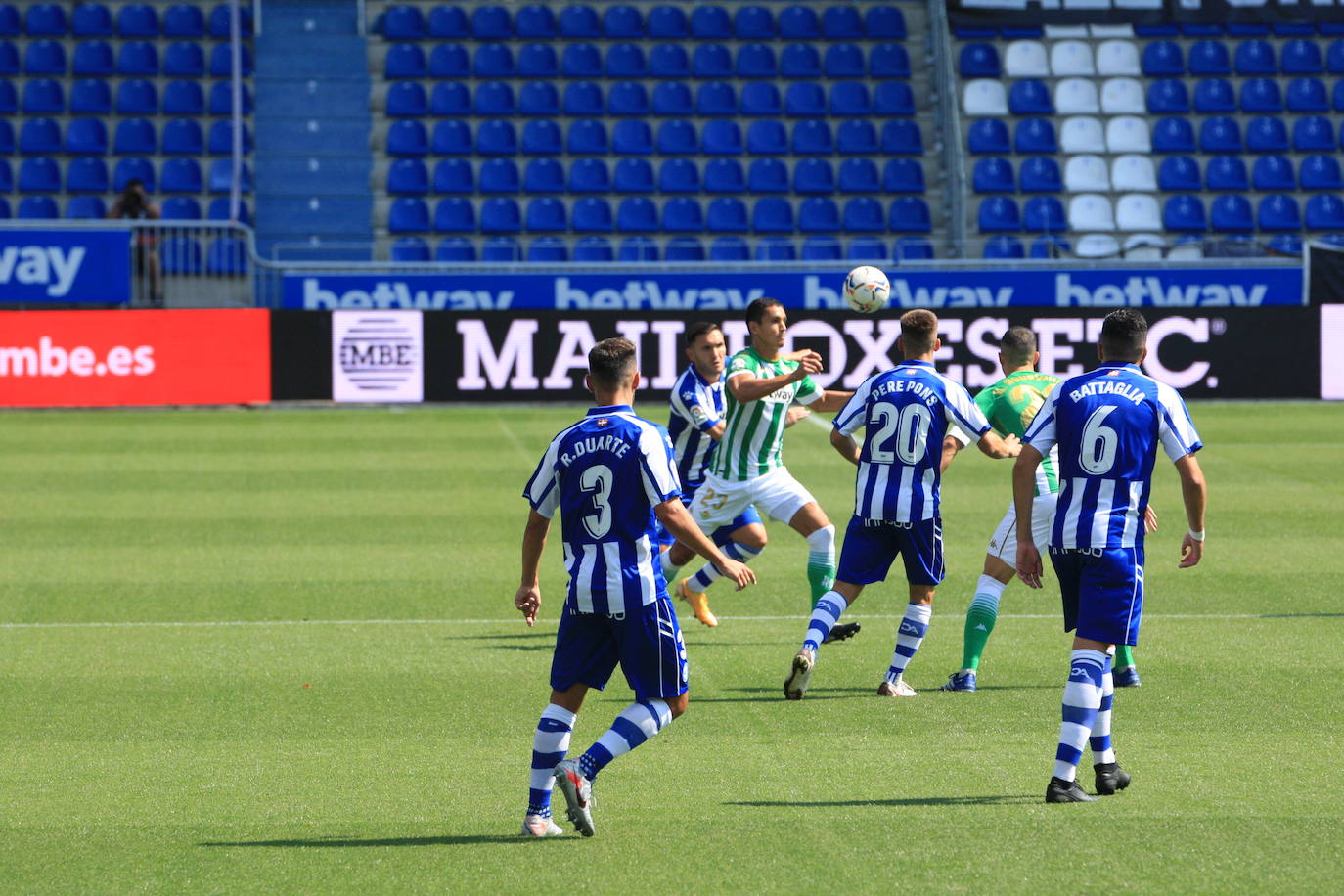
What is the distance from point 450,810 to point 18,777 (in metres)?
1.88

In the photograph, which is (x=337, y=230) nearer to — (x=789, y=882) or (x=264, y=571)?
(x=264, y=571)

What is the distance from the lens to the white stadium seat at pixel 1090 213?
94.7 feet

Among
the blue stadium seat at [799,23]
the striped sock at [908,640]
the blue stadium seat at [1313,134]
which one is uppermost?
the blue stadium seat at [799,23]

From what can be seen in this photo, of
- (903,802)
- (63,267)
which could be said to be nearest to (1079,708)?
(903,802)

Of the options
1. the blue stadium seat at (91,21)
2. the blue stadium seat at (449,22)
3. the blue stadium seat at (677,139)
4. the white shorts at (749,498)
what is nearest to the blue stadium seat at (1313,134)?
the blue stadium seat at (677,139)

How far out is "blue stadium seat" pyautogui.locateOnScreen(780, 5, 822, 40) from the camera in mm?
30781

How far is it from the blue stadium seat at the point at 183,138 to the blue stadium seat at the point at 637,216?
7.02 meters

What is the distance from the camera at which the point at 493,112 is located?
29469mm

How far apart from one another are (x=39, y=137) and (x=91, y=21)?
→ 2.76 m

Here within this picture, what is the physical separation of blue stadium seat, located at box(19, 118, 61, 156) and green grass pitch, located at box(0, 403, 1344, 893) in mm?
14644

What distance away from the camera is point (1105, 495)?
21.6 ft

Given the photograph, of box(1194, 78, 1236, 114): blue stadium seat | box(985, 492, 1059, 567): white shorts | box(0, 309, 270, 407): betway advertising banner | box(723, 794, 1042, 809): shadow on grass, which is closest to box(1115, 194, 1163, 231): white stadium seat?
box(1194, 78, 1236, 114): blue stadium seat

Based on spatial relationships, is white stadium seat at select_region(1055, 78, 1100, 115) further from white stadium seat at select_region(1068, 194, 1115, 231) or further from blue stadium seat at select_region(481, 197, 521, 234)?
blue stadium seat at select_region(481, 197, 521, 234)

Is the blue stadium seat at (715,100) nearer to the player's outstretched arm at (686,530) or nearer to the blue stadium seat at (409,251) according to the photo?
the blue stadium seat at (409,251)
